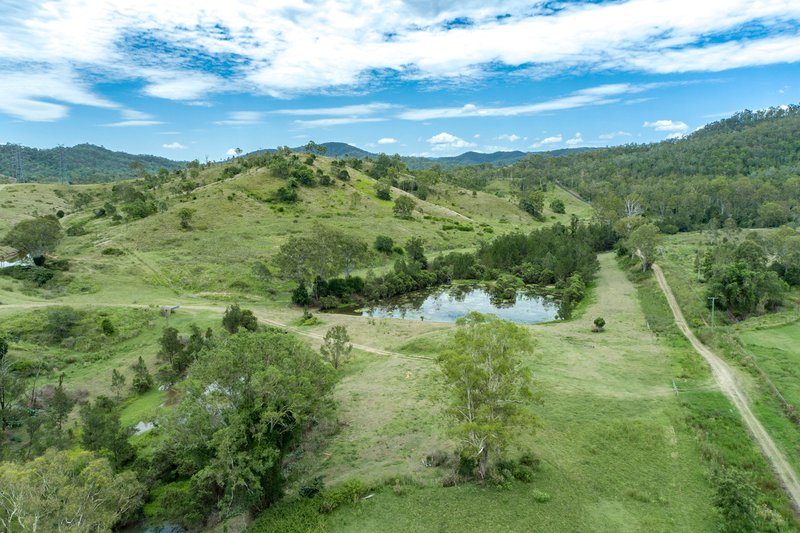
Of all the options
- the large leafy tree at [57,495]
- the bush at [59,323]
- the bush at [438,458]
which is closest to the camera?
the large leafy tree at [57,495]

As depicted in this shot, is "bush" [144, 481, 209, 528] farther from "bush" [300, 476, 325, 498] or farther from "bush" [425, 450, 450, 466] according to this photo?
"bush" [425, 450, 450, 466]

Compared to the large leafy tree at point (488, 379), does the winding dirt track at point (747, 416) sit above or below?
below

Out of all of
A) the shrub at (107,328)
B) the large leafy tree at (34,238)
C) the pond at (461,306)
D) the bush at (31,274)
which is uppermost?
the large leafy tree at (34,238)

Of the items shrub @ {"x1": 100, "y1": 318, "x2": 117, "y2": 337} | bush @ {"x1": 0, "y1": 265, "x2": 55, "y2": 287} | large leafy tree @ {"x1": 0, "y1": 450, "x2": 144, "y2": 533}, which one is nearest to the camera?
large leafy tree @ {"x1": 0, "y1": 450, "x2": 144, "y2": 533}

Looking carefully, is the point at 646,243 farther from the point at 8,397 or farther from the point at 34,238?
the point at 34,238

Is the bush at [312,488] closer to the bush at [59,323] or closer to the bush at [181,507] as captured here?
the bush at [181,507]

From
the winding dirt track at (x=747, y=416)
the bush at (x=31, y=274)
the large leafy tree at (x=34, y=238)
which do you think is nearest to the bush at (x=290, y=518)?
the winding dirt track at (x=747, y=416)

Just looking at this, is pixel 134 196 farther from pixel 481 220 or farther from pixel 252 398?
pixel 252 398

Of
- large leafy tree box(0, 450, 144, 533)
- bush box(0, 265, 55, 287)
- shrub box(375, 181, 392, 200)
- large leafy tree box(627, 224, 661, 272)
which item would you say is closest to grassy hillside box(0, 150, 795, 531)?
bush box(0, 265, 55, 287)

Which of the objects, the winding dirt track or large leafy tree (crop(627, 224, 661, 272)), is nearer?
the winding dirt track
